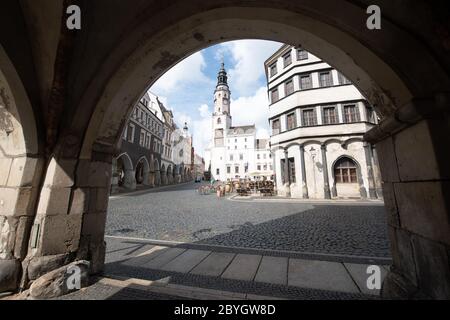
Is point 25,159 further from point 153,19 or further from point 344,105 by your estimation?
point 344,105

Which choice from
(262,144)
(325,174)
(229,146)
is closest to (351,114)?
(325,174)

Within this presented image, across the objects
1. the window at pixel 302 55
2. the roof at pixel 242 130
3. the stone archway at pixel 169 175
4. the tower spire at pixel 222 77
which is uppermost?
the tower spire at pixel 222 77

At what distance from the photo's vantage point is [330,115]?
15891 mm

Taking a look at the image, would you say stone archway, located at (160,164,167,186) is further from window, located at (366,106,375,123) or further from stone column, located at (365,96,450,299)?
stone column, located at (365,96,450,299)

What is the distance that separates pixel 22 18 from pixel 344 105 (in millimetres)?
17975

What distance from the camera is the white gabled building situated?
59.7 m

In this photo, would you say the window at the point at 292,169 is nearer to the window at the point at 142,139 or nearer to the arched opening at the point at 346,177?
A: the arched opening at the point at 346,177

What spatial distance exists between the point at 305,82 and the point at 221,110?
1980 inches

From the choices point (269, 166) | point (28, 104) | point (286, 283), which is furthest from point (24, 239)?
point (269, 166)

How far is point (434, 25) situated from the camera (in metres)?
1.74

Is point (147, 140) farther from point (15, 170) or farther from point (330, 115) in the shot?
point (15, 170)

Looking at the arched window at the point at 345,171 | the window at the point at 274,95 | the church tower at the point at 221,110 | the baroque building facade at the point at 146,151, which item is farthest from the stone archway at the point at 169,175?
the arched window at the point at 345,171

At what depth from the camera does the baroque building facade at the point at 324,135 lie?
49.4ft
